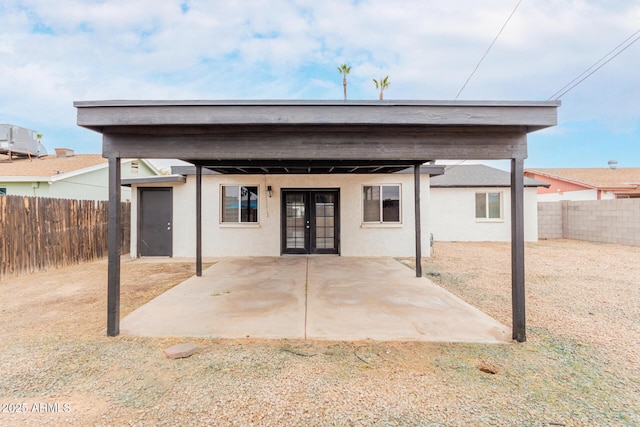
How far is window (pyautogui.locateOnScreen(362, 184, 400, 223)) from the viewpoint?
9016 millimetres

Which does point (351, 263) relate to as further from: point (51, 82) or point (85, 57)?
point (51, 82)

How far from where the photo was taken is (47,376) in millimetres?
2557

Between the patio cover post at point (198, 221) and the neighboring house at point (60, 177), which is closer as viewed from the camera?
the patio cover post at point (198, 221)

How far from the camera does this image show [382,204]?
29.6ft

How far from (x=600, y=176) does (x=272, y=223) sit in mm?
19249

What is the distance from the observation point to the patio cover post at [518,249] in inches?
127

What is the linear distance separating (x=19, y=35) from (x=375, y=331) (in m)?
16.4

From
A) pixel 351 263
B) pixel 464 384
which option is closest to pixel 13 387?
pixel 464 384

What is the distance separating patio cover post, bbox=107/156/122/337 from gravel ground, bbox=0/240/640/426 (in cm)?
22

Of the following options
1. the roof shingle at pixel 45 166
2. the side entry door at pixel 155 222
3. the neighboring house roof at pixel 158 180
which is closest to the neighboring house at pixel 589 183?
the neighboring house roof at pixel 158 180

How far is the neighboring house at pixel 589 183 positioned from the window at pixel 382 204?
482 inches

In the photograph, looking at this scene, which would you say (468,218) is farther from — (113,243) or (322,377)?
(113,243)

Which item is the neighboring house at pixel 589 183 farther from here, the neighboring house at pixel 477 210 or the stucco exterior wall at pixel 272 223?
the stucco exterior wall at pixel 272 223

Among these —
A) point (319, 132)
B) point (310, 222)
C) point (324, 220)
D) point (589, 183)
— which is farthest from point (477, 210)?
point (319, 132)
